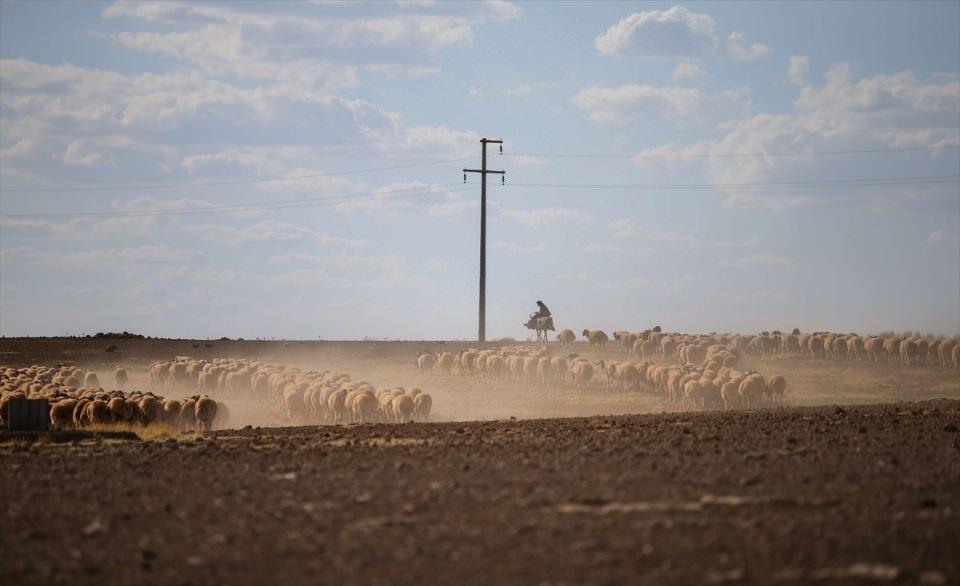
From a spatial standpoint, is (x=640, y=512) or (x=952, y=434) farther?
(x=952, y=434)

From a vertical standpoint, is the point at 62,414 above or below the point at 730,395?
below

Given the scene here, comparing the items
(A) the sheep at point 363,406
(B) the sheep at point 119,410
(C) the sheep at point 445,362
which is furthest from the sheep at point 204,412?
(C) the sheep at point 445,362

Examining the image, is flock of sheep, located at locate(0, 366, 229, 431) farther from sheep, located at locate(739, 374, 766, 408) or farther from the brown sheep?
sheep, located at locate(739, 374, 766, 408)

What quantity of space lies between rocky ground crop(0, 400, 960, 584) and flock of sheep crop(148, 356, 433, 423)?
605 inches

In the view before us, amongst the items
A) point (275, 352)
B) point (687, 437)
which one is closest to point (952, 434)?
point (687, 437)

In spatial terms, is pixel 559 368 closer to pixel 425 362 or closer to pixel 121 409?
pixel 425 362

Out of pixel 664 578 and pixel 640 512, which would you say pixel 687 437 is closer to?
pixel 640 512

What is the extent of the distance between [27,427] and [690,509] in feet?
69.9

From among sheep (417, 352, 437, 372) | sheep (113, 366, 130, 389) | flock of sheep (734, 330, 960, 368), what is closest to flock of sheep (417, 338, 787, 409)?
sheep (417, 352, 437, 372)

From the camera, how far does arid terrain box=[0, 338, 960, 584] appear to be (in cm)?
1224

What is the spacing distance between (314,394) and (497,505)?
90.8 ft

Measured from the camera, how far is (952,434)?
25844mm

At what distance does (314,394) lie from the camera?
42562mm

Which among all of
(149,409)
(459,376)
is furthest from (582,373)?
(149,409)
